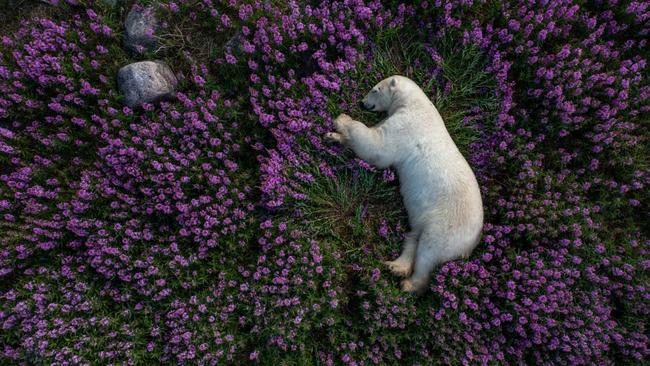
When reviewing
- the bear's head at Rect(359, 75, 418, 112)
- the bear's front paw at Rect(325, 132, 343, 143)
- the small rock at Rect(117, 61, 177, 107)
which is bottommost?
the small rock at Rect(117, 61, 177, 107)

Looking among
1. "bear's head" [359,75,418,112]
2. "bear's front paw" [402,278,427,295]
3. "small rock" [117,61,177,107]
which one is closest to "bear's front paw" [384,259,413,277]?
"bear's front paw" [402,278,427,295]

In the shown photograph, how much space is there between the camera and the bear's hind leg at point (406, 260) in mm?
4285

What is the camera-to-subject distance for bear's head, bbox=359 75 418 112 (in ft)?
14.7

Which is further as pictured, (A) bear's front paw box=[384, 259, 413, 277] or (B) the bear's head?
(B) the bear's head

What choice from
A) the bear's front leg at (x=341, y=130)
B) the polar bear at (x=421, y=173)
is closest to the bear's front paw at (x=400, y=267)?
the polar bear at (x=421, y=173)

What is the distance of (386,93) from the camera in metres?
4.57

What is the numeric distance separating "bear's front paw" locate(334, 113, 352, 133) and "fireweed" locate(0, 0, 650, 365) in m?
0.10

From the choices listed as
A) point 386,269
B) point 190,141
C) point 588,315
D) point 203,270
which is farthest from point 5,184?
point 588,315

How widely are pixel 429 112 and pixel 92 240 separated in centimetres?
418

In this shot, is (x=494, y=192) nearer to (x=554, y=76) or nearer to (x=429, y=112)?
(x=429, y=112)

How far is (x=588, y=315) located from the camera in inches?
151

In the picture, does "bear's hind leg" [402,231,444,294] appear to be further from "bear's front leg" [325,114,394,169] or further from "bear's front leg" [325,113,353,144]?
"bear's front leg" [325,113,353,144]

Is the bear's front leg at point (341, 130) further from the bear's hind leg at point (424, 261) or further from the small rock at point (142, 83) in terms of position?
the small rock at point (142, 83)

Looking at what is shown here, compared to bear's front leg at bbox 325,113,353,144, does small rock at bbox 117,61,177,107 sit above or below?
below
